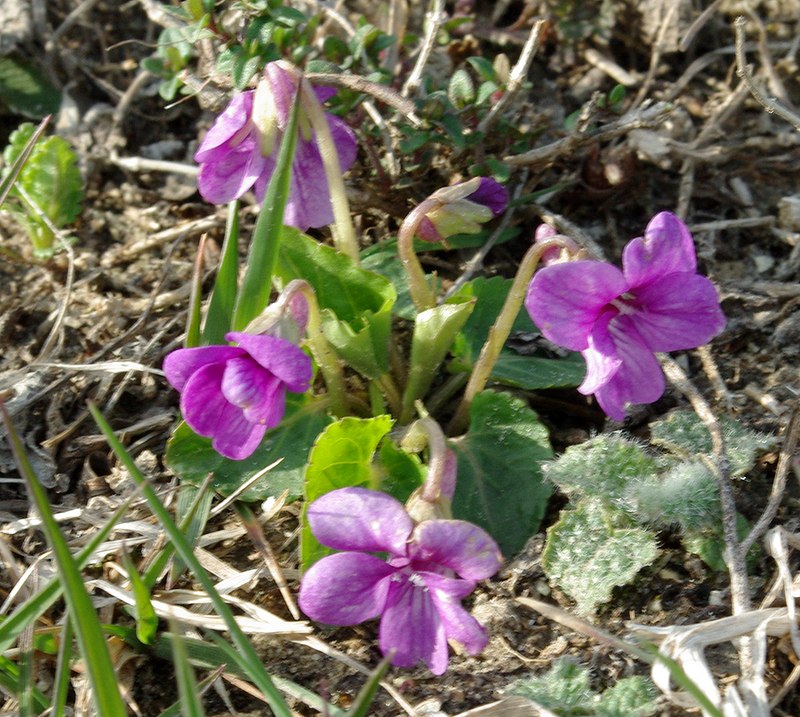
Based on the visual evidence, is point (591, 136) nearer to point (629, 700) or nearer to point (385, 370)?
point (385, 370)

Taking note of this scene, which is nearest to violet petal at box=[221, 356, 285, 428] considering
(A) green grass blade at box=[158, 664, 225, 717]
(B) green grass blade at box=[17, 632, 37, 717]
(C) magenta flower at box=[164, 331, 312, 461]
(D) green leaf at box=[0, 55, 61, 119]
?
(C) magenta flower at box=[164, 331, 312, 461]

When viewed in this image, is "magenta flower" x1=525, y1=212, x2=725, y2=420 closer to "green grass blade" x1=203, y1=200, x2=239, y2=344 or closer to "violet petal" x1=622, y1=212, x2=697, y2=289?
"violet petal" x1=622, y1=212, x2=697, y2=289

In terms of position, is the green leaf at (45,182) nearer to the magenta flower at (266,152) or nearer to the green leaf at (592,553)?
the magenta flower at (266,152)

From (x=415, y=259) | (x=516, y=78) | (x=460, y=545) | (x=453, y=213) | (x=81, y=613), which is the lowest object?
(x=460, y=545)

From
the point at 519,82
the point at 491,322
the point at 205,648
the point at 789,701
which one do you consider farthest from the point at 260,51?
the point at 789,701

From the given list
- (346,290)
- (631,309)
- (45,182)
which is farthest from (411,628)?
(45,182)

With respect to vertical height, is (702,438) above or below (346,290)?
below

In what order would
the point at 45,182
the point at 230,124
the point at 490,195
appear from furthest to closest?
the point at 45,182 → the point at 490,195 → the point at 230,124
